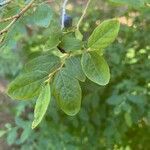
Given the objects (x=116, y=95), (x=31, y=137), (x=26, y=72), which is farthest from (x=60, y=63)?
(x=31, y=137)

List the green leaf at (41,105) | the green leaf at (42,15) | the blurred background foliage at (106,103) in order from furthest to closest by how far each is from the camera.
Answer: the blurred background foliage at (106,103) → the green leaf at (42,15) → the green leaf at (41,105)

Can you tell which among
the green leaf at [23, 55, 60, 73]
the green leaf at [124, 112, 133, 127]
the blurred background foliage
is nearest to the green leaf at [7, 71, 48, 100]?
the green leaf at [23, 55, 60, 73]

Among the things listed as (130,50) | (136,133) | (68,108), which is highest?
(68,108)

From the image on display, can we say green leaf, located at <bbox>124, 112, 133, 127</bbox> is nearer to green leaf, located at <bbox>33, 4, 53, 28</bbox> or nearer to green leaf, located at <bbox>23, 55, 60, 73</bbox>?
green leaf, located at <bbox>33, 4, 53, 28</bbox>

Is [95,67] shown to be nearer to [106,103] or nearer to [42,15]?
[42,15]

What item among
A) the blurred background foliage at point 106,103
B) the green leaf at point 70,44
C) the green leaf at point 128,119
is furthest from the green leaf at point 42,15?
the green leaf at point 128,119

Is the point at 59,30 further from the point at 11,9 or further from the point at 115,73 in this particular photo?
the point at 115,73

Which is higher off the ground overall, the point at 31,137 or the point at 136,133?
the point at 31,137

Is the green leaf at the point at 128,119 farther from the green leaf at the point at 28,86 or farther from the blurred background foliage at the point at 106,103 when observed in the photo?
the green leaf at the point at 28,86
